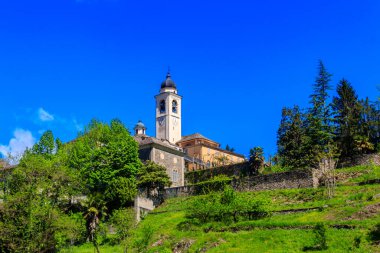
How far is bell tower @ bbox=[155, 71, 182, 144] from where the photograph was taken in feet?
313

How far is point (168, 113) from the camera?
95.2m

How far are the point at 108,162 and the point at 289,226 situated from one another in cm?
2443

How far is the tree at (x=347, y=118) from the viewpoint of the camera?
184 ft

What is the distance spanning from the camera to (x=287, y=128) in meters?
65.2

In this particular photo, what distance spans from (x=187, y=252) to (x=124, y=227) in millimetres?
6379

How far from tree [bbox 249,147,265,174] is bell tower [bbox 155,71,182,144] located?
35.3 meters

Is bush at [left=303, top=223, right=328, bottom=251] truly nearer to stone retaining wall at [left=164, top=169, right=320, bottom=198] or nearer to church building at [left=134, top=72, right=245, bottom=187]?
stone retaining wall at [left=164, top=169, right=320, bottom=198]

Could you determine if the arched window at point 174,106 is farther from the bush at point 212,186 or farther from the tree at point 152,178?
the bush at point 212,186

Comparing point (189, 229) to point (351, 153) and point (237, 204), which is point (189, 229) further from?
point (351, 153)

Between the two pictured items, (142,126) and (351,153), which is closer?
(351,153)

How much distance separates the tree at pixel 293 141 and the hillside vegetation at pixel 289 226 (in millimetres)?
7438

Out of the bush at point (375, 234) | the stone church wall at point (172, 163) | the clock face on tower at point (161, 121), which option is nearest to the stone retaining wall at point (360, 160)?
the bush at point (375, 234)

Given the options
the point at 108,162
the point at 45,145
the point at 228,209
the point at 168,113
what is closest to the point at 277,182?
the point at 228,209

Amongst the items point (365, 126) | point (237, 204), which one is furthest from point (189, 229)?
point (365, 126)
